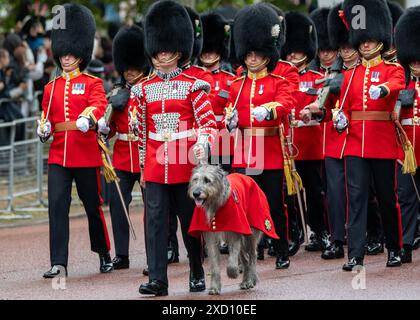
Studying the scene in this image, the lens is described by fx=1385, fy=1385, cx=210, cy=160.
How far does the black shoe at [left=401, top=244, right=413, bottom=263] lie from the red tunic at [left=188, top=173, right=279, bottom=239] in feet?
5.00

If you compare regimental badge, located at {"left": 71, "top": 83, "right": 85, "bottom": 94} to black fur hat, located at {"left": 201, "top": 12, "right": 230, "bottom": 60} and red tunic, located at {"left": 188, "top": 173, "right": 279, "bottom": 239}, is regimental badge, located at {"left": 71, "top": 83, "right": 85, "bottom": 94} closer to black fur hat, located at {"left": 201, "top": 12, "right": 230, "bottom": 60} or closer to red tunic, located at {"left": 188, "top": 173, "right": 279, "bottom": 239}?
red tunic, located at {"left": 188, "top": 173, "right": 279, "bottom": 239}

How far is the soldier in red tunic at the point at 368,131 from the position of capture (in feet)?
33.8

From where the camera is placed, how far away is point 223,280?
10188 mm

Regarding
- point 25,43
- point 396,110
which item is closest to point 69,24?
point 396,110

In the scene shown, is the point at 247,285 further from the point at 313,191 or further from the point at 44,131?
the point at 313,191

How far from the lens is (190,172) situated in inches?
370

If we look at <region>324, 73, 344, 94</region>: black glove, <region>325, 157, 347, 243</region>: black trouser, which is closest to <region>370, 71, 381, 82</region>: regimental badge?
A: <region>324, 73, 344, 94</region>: black glove

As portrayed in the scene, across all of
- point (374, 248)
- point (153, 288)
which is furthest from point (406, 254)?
point (153, 288)

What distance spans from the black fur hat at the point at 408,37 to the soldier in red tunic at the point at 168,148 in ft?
7.67

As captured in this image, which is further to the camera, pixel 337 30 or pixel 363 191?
pixel 337 30

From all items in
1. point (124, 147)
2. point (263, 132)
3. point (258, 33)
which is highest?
point (258, 33)

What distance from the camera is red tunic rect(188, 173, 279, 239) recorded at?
9211 millimetres

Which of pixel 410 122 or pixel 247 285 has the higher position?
pixel 410 122

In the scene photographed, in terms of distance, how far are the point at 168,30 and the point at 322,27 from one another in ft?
11.3
